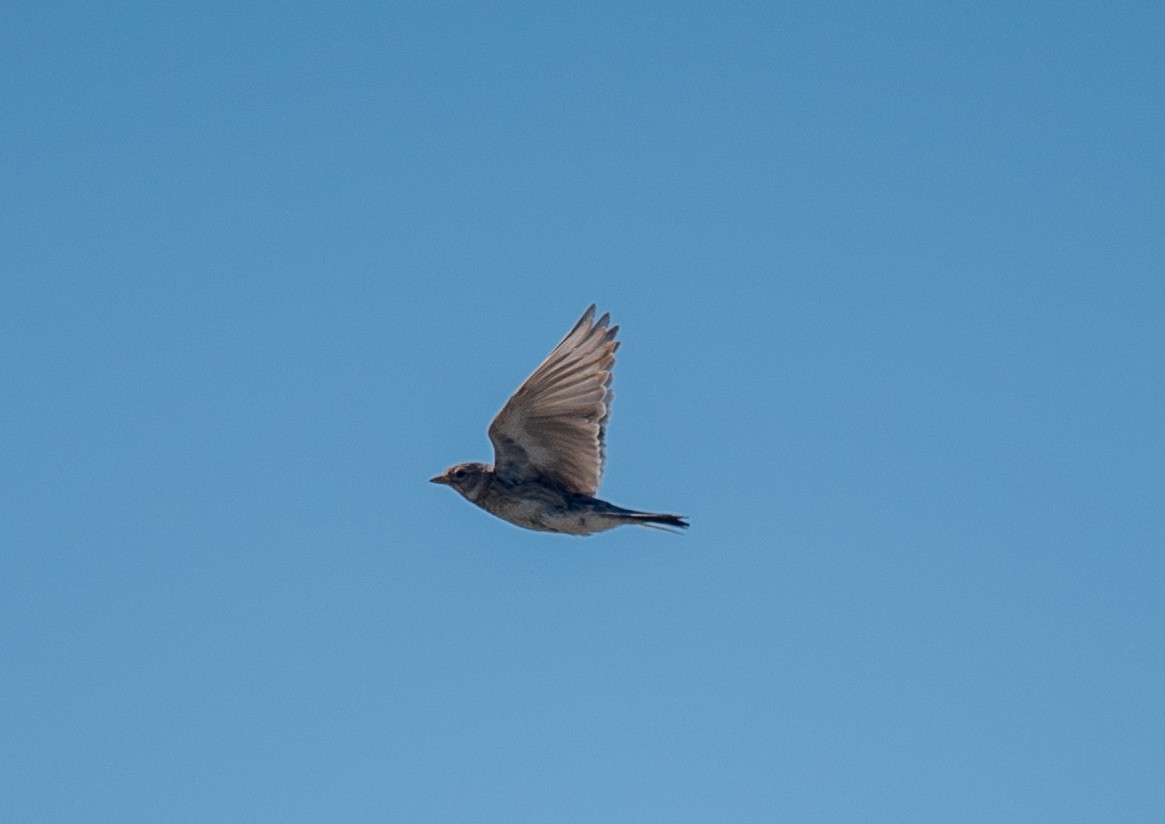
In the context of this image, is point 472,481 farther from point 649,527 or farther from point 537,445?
point 649,527

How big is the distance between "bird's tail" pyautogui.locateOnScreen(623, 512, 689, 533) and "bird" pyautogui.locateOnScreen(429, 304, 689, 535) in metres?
0.36

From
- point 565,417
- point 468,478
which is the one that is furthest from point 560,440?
point 468,478

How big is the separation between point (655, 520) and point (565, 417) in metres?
1.48

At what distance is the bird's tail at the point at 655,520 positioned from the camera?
49.4 ft

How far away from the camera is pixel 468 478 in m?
16.6

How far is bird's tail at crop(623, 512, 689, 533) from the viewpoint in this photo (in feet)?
49.4

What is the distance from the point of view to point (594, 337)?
16109mm

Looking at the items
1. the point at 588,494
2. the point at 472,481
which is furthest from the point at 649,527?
the point at 472,481

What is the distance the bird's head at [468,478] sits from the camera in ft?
54.0

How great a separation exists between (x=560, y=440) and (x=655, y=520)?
1460 mm

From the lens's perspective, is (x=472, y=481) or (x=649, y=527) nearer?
(x=649, y=527)

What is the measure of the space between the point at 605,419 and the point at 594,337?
0.78 m

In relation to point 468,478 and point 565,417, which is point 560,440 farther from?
point 468,478

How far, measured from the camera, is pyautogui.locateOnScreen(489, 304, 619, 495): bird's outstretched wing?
1596 centimetres
